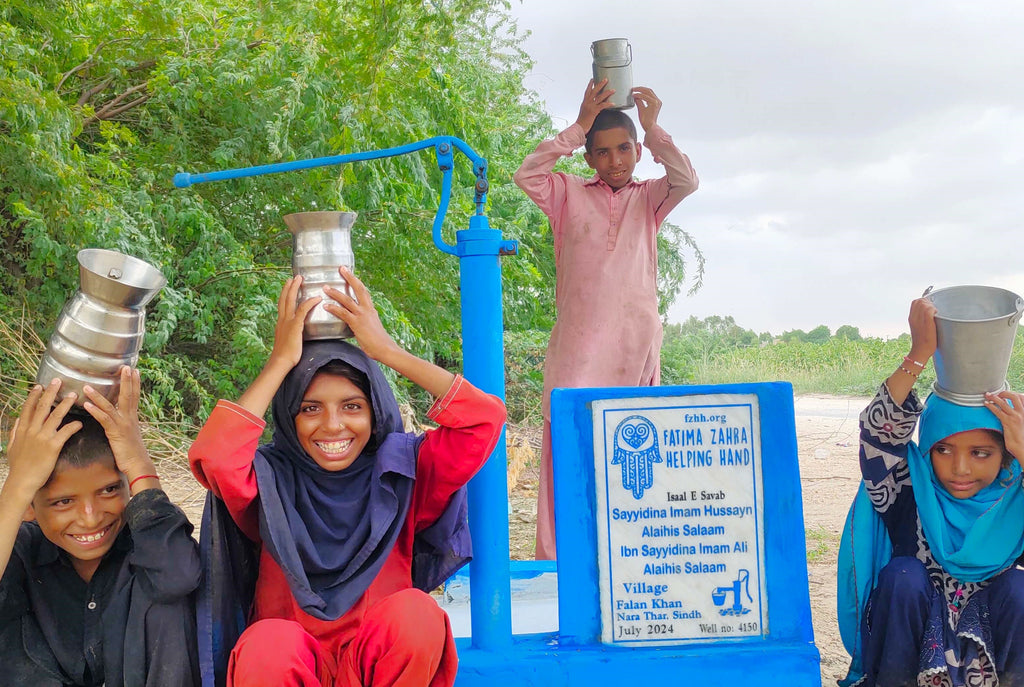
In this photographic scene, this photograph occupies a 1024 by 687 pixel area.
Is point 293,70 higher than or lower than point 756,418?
higher

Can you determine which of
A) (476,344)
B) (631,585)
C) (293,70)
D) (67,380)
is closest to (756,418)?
(631,585)

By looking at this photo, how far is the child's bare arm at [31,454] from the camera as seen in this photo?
7.38 feet

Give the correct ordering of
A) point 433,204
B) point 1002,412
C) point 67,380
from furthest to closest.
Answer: point 433,204 < point 1002,412 < point 67,380

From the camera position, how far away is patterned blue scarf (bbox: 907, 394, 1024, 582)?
8.52ft

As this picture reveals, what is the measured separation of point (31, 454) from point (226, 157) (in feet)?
14.5

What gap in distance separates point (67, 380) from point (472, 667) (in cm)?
120

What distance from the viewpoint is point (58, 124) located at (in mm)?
5348

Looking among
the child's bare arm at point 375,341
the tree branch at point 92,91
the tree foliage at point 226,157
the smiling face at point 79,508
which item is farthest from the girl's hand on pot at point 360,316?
the tree branch at point 92,91

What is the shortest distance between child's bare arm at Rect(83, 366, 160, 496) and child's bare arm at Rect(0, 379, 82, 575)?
0.18 feet

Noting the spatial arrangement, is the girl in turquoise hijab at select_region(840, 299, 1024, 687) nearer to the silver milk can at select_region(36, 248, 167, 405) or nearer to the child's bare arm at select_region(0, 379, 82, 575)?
the silver milk can at select_region(36, 248, 167, 405)

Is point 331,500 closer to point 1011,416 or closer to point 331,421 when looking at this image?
point 331,421

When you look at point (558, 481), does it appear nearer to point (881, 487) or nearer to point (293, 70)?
point (881, 487)

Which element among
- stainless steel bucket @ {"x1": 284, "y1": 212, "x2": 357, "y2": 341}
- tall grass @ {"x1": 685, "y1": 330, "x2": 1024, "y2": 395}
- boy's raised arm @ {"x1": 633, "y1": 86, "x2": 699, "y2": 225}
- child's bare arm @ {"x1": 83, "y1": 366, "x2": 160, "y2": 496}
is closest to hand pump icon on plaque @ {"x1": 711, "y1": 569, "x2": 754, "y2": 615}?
stainless steel bucket @ {"x1": 284, "y1": 212, "x2": 357, "y2": 341}

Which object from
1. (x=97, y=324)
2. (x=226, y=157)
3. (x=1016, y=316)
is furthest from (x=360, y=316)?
(x=226, y=157)
